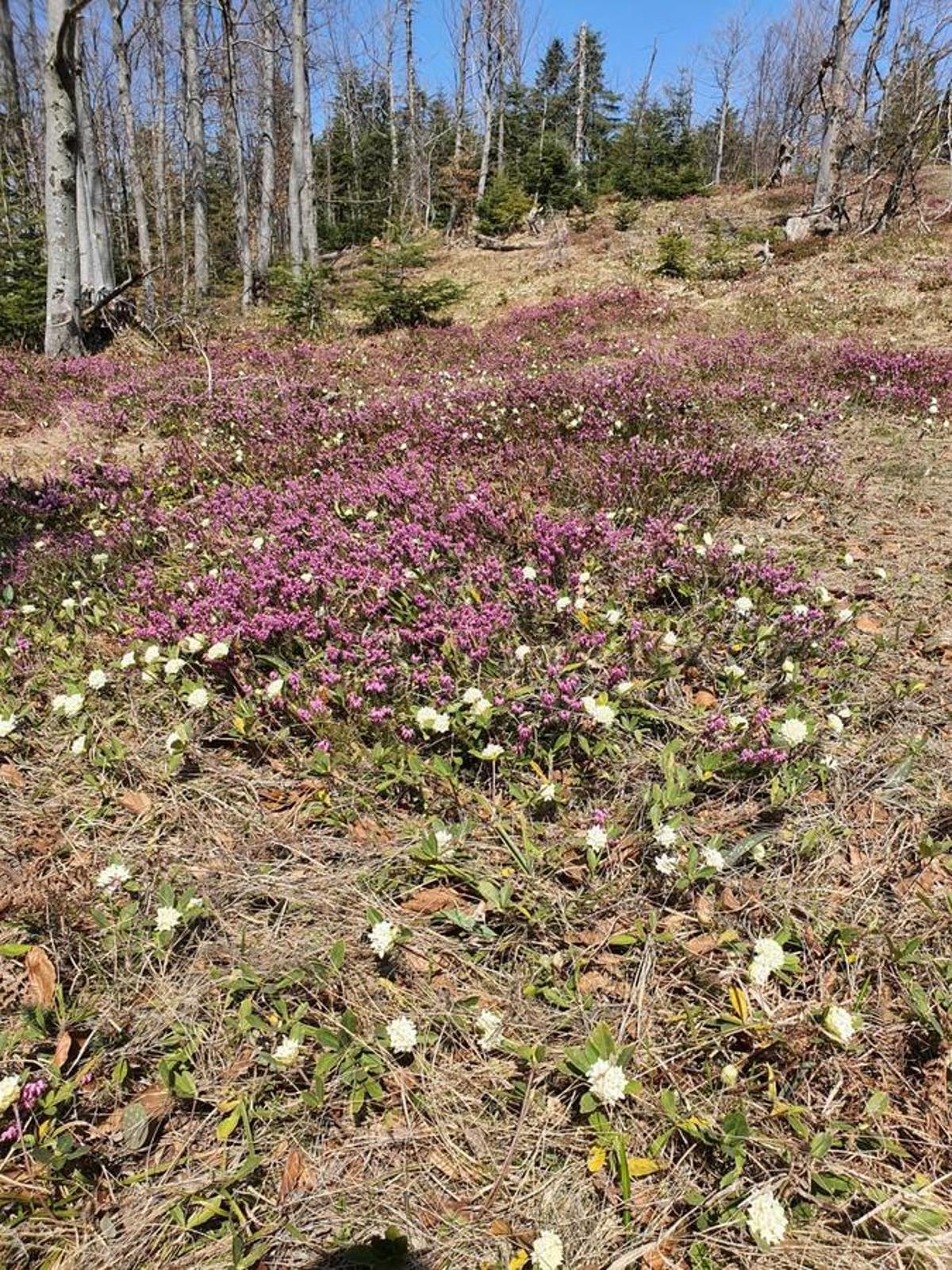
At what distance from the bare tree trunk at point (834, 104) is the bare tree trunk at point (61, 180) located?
1610cm

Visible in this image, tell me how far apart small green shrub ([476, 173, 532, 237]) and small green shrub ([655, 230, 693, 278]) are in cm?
1190

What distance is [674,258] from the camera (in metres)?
17.7

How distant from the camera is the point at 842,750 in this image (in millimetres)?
3139

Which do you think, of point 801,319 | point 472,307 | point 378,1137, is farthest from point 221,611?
point 472,307

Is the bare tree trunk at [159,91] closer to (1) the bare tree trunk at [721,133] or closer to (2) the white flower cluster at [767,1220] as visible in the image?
(2) the white flower cluster at [767,1220]

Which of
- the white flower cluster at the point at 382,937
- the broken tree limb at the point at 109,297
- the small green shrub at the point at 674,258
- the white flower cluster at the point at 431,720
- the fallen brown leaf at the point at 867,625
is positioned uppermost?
the small green shrub at the point at 674,258

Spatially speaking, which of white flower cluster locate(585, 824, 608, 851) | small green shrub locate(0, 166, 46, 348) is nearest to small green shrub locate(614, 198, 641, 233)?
small green shrub locate(0, 166, 46, 348)

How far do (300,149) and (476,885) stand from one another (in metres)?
25.1

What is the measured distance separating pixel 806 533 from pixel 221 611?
4139 mm

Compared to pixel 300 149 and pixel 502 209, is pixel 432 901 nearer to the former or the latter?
pixel 300 149

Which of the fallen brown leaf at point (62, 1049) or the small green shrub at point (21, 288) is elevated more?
the small green shrub at point (21, 288)

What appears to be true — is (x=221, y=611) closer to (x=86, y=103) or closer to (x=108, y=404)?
(x=108, y=404)

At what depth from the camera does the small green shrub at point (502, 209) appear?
27328 mm

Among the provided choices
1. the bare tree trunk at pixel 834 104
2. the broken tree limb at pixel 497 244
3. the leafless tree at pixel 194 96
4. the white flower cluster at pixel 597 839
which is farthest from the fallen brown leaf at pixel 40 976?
the broken tree limb at pixel 497 244
